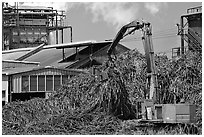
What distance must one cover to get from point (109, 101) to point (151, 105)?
1.34 meters

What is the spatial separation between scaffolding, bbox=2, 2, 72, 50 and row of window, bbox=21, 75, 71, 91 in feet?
63.3

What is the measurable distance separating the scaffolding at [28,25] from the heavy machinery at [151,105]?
1136 inches

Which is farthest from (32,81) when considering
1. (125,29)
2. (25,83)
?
(125,29)

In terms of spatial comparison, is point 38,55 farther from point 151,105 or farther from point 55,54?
point 151,105

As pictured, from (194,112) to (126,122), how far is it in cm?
199

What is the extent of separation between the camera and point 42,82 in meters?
22.0

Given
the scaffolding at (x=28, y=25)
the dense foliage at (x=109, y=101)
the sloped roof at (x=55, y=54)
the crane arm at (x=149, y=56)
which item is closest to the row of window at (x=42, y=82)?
the sloped roof at (x=55, y=54)

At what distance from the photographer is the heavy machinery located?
977 cm

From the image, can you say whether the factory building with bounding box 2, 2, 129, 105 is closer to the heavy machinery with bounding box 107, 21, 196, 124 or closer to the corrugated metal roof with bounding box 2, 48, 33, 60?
the corrugated metal roof with bounding box 2, 48, 33, 60

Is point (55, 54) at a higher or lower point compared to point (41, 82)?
higher

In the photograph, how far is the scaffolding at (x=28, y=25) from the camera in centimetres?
4019

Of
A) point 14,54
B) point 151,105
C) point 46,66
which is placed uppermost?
point 14,54

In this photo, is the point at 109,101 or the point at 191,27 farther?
the point at 191,27

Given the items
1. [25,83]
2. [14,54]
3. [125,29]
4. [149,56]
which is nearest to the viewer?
[149,56]
